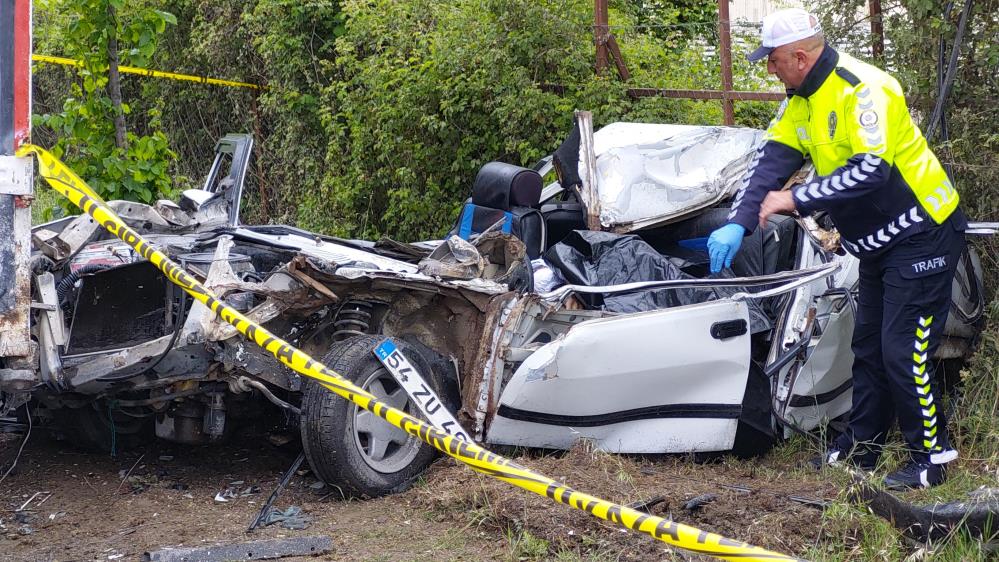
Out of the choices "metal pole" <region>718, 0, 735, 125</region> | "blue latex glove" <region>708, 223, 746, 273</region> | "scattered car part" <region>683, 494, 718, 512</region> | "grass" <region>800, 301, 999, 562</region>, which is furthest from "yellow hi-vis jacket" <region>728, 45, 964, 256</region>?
"metal pole" <region>718, 0, 735, 125</region>

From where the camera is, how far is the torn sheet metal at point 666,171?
17.6 ft

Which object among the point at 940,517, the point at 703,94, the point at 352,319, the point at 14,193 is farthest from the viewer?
the point at 703,94

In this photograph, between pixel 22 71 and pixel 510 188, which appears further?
pixel 510 188

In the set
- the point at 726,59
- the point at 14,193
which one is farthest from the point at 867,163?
the point at 14,193

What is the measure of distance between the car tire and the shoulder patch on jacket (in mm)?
2135

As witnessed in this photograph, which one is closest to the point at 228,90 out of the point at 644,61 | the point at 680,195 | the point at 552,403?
the point at 644,61

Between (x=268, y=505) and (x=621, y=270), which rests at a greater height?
(x=621, y=270)

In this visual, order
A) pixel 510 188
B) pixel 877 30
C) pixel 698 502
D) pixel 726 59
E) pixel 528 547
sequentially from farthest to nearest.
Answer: pixel 726 59 → pixel 877 30 → pixel 510 188 → pixel 698 502 → pixel 528 547

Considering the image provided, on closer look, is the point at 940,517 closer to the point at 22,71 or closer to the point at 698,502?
the point at 698,502

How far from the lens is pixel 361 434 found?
440 centimetres

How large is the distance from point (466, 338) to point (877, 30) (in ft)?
9.88

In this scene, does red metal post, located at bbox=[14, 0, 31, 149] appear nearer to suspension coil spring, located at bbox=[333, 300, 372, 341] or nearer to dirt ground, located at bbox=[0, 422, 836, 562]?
suspension coil spring, located at bbox=[333, 300, 372, 341]

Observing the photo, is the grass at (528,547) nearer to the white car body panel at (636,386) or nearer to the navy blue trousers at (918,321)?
the white car body panel at (636,386)

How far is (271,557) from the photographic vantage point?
3.77 m
